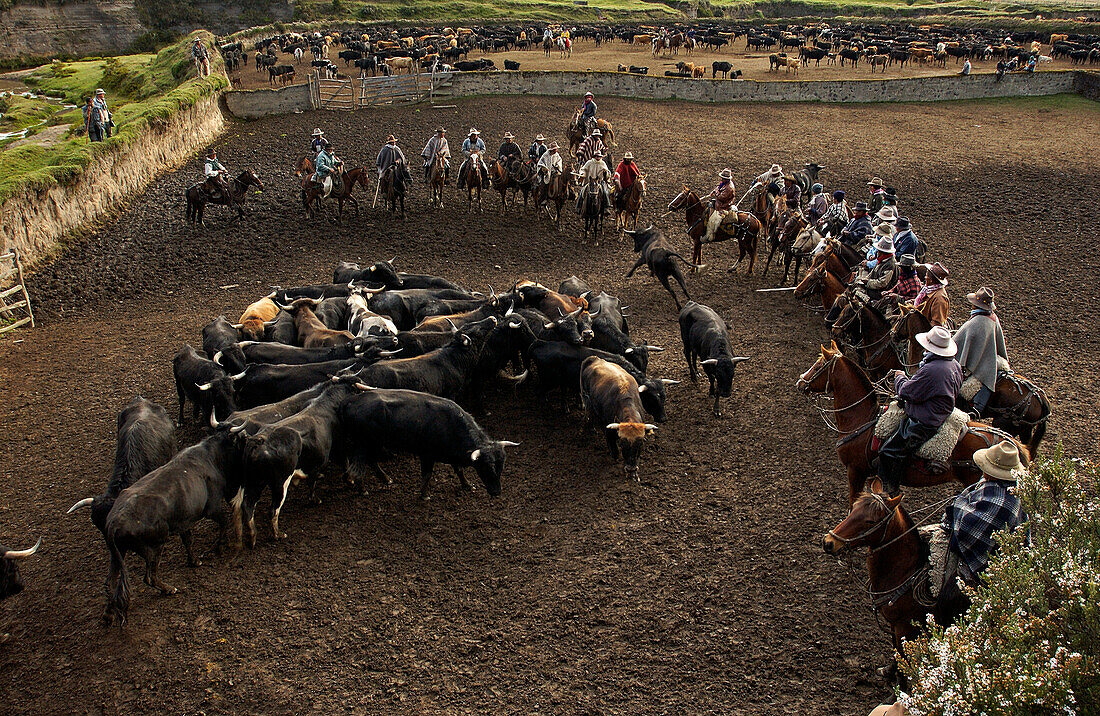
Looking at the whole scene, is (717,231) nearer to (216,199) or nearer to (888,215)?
(888,215)

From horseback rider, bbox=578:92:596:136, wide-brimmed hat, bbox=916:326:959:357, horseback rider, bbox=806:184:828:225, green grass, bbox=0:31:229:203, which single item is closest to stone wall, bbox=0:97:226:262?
green grass, bbox=0:31:229:203

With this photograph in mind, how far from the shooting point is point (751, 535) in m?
7.68

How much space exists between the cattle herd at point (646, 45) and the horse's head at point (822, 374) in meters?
26.1

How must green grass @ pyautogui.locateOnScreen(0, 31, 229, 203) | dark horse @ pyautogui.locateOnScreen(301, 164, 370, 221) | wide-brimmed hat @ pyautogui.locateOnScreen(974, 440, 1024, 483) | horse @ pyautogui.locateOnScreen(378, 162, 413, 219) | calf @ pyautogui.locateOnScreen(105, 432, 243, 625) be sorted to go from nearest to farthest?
wide-brimmed hat @ pyautogui.locateOnScreen(974, 440, 1024, 483) → calf @ pyautogui.locateOnScreen(105, 432, 243, 625) → green grass @ pyautogui.locateOnScreen(0, 31, 229, 203) → dark horse @ pyautogui.locateOnScreen(301, 164, 370, 221) → horse @ pyautogui.locateOnScreen(378, 162, 413, 219)

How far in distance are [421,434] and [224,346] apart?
355cm

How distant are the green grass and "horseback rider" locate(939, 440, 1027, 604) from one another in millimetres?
16207

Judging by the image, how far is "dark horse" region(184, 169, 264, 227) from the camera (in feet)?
53.8

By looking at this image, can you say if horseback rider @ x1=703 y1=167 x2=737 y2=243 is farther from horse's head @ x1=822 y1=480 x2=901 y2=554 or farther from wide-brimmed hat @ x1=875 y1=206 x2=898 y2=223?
horse's head @ x1=822 y1=480 x2=901 y2=554

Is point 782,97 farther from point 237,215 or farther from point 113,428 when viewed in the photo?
point 113,428

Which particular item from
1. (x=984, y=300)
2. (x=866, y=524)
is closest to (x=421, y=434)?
(x=866, y=524)

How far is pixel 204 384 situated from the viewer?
9.01m

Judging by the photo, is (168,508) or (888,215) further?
(888,215)

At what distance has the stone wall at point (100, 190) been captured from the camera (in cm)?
1410

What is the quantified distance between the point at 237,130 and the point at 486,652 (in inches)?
907
